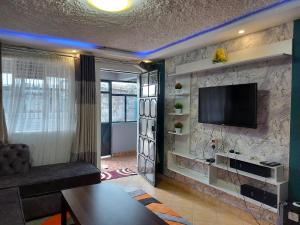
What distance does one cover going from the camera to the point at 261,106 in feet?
8.64

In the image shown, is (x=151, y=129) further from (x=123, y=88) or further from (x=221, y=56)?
(x=123, y=88)

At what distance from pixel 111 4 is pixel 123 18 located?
44cm

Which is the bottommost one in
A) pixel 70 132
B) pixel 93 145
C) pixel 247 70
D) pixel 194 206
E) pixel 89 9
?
pixel 194 206

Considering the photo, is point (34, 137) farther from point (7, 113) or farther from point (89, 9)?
point (89, 9)

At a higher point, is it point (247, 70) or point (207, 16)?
point (207, 16)

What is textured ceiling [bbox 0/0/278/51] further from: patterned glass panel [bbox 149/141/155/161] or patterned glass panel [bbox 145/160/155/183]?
patterned glass panel [bbox 145/160/155/183]

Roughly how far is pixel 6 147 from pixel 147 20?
2.57 meters

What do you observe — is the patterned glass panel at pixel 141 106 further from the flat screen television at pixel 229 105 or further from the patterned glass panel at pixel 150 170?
the flat screen television at pixel 229 105

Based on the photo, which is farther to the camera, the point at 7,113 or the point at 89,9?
the point at 7,113

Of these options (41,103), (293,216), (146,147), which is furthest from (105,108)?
(293,216)

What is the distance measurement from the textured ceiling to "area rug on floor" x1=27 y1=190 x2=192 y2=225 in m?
2.39

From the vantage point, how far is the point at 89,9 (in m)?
2.16

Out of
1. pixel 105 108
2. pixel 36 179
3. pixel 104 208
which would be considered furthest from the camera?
pixel 105 108

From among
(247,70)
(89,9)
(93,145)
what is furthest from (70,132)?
(247,70)
